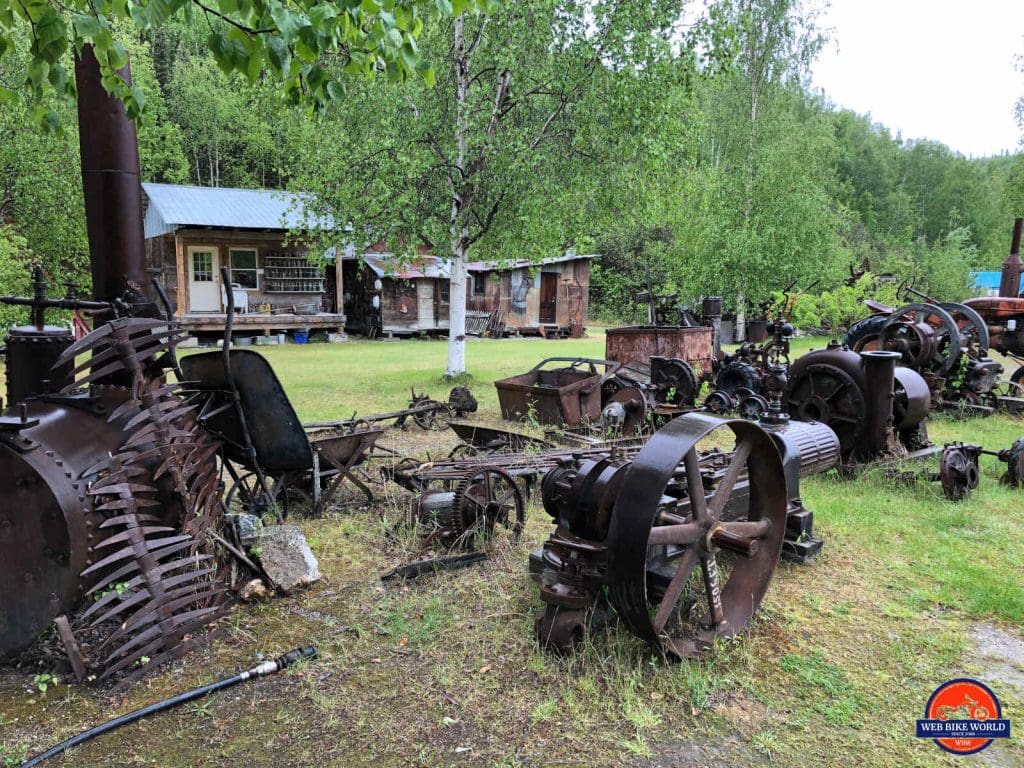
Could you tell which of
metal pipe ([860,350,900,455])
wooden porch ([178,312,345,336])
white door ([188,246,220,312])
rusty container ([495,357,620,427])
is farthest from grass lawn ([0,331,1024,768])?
white door ([188,246,220,312])

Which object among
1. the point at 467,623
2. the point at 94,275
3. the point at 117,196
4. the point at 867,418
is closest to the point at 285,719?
the point at 467,623

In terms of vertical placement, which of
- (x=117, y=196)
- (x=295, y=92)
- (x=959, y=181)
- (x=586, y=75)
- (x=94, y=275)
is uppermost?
(x=959, y=181)

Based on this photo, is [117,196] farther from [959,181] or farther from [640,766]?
[959,181]

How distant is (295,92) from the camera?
136 inches

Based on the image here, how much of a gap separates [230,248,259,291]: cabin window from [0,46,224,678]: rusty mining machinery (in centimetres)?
1832

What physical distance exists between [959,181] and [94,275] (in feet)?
169

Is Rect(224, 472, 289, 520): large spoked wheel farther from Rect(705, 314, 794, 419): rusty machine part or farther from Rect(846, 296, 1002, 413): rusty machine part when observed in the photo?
Rect(846, 296, 1002, 413): rusty machine part

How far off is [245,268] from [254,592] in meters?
19.3

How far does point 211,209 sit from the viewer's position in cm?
1955

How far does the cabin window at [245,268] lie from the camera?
21.0m

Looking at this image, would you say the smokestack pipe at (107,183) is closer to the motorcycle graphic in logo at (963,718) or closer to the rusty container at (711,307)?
the motorcycle graphic in logo at (963,718)

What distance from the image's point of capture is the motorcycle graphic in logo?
274cm

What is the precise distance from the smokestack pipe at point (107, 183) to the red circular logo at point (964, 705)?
4568 millimetres

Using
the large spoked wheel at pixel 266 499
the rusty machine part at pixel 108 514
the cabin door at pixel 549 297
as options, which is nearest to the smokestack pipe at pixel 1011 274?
the cabin door at pixel 549 297
